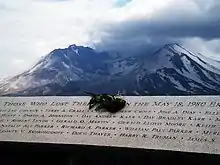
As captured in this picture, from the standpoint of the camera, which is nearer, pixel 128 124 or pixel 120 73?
pixel 128 124

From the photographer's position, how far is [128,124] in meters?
8.77

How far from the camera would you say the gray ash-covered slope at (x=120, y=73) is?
102812mm

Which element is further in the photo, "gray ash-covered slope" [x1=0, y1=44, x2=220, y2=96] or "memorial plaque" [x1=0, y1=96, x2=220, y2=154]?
"gray ash-covered slope" [x1=0, y1=44, x2=220, y2=96]

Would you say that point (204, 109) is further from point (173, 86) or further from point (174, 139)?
point (173, 86)

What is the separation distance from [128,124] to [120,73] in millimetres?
128796

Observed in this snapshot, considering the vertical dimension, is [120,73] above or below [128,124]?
above

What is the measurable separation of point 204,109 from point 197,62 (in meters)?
113

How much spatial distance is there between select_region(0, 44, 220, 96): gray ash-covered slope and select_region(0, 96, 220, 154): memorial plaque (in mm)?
77328

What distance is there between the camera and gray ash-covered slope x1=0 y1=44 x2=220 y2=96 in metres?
103

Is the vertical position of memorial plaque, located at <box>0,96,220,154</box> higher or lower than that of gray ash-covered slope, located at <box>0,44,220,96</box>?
lower

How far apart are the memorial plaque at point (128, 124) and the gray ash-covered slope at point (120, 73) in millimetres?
77328

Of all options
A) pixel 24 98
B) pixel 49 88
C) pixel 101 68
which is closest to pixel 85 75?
pixel 101 68

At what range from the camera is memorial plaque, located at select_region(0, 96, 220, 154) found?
8070 millimetres

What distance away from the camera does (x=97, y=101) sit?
971cm
